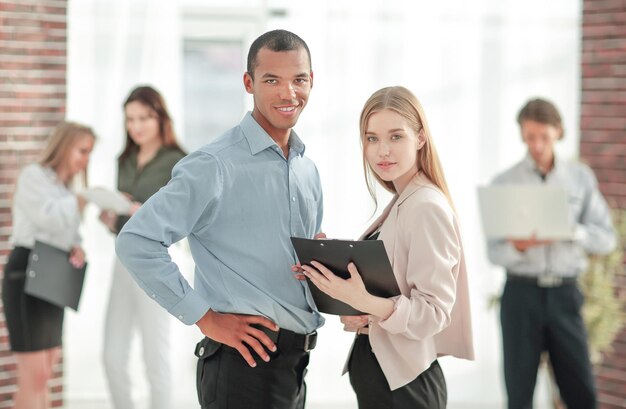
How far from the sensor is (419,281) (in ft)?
7.73

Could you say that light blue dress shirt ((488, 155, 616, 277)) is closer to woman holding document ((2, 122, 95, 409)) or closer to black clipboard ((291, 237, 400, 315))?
black clipboard ((291, 237, 400, 315))

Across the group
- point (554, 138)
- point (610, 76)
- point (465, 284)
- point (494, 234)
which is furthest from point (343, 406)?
point (465, 284)

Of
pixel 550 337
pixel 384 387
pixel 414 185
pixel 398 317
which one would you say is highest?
pixel 414 185

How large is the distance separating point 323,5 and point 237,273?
3.34 meters

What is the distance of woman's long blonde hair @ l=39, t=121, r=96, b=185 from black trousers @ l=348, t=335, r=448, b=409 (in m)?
2.45

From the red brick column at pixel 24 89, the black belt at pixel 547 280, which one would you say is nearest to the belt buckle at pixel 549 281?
the black belt at pixel 547 280

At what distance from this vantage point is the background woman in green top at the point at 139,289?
4383mm

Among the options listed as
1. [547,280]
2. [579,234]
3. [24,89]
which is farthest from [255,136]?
[24,89]

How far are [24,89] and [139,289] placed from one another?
1485mm

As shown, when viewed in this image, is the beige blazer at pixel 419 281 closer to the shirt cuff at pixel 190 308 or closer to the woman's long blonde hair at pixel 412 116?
the woman's long blonde hair at pixel 412 116

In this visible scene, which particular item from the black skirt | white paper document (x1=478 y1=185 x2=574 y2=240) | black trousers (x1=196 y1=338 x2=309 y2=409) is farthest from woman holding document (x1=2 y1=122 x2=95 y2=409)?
black trousers (x1=196 y1=338 x2=309 y2=409)

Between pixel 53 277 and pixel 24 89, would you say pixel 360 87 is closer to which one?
pixel 24 89

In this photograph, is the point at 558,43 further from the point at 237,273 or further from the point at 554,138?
the point at 237,273

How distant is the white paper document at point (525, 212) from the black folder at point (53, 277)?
206 centimetres
